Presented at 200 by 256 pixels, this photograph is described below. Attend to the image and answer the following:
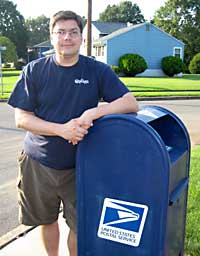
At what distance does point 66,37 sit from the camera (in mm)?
2303

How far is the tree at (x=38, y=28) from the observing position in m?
98.2

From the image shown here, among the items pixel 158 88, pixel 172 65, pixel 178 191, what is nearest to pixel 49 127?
pixel 178 191

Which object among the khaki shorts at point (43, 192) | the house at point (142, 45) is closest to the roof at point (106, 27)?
the house at point (142, 45)

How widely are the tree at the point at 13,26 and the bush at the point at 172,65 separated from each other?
43.1 meters

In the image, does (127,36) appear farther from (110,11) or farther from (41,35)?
(41,35)

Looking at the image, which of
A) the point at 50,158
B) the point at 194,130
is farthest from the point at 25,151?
the point at 194,130

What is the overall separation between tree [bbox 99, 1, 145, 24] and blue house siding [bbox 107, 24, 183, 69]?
47999 mm

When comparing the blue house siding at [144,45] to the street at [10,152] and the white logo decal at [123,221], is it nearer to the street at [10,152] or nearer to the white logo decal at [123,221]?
the street at [10,152]

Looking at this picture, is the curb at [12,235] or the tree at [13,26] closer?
the curb at [12,235]

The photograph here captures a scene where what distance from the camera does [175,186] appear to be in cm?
223

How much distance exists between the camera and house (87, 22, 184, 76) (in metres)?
37.5

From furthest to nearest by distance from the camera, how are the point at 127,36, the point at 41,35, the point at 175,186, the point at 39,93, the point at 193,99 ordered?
the point at 41,35 → the point at 127,36 → the point at 193,99 → the point at 39,93 → the point at 175,186

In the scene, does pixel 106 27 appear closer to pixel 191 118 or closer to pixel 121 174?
pixel 191 118

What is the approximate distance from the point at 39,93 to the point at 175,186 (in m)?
0.98
